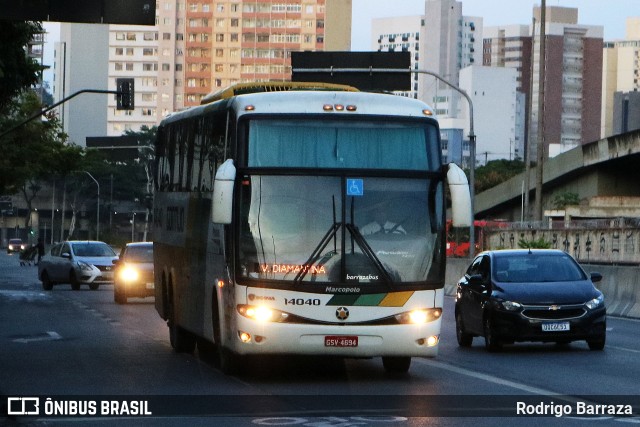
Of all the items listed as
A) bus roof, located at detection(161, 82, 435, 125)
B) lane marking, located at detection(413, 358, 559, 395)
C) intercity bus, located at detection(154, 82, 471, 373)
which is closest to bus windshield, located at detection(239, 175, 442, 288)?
intercity bus, located at detection(154, 82, 471, 373)

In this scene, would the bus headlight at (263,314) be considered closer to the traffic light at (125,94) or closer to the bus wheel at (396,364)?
the bus wheel at (396,364)

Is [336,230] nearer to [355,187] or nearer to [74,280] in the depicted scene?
[355,187]

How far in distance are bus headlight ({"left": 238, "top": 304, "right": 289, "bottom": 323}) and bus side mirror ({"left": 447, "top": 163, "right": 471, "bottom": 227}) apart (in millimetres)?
2038

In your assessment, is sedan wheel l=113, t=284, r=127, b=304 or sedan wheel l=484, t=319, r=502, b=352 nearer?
sedan wheel l=484, t=319, r=502, b=352

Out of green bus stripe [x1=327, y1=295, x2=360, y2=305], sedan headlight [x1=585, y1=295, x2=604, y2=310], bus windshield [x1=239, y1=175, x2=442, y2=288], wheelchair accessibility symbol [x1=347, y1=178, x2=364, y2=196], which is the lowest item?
sedan headlight [x1=585, y1=295, x2=604, y2=310]

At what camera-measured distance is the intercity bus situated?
56.3 feet

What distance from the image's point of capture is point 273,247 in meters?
17.3

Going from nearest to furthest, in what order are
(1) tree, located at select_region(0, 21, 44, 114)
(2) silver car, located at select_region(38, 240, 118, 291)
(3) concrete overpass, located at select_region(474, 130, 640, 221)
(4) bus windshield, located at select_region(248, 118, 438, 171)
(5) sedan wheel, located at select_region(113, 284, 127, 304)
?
1. (4) bus windshield, located at select_region(248, 118, 438, 171)
2. (1) tree, located at select_region(0, 21, 44, 114)
3. (5) sedan wheel, located at select_region(113, 284, 127, 304)
4. (2) silver car, located at select_region(38, 240, 118, 291)
5. (3) concrete overpass, located at select_region(474, 130, 640, 221)

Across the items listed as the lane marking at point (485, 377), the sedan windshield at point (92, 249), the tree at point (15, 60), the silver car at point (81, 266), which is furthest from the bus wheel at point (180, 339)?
the sedan windshield at point (92, 249)

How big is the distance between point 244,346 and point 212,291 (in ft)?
6.19

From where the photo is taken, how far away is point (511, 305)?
72.8ft

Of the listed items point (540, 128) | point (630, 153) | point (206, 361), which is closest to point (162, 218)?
point (206, 361)

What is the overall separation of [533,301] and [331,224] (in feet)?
18.6

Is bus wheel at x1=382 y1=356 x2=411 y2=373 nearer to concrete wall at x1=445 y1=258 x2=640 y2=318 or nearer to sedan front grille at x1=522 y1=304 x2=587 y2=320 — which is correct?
sedan front grille at x1=522 y1=304 x2=587 y2=320
